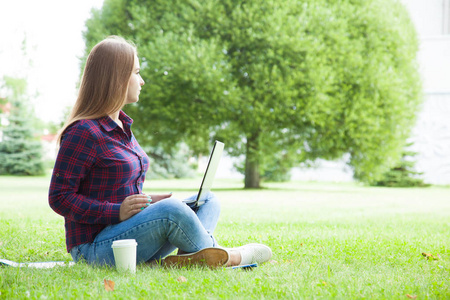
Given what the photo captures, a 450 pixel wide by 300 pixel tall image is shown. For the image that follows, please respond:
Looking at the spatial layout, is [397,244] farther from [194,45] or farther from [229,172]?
[229,172]

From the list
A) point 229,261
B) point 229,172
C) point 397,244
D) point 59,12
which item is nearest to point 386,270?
point 229,261

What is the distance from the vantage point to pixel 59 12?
22297mm

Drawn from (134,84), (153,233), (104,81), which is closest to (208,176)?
(153,233)

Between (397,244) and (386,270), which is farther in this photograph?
(397,244)

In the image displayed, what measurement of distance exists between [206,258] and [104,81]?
4.28ft

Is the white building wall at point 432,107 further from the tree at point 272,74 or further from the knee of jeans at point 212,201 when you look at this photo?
the knee of jeans at point 212,201

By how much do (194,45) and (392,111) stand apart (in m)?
7.16

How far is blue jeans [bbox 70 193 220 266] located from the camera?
9.16 feet

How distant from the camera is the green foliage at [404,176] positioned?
22219 mm

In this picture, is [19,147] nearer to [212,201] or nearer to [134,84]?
[212,201]

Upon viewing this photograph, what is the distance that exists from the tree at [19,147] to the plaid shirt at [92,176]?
82.7ft

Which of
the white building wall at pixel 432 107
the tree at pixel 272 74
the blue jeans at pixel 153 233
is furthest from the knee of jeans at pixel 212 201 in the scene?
the white building wall at pixel 432 107

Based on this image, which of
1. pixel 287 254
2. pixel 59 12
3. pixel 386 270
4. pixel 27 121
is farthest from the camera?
pixel 27 121

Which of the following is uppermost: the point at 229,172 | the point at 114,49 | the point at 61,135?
the point at 114,49
